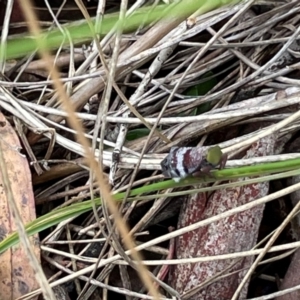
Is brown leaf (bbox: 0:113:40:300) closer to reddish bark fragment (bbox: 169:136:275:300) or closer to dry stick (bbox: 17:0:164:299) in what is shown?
reddish bark fragment (bbox: 169:136:275:300)

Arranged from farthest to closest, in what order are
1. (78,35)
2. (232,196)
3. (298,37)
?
(298,37) < (232,196) < (78,35)

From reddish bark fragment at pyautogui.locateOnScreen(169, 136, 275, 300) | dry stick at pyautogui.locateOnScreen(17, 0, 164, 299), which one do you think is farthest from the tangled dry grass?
dry stick at pyautogui.locateOnScreen(17, 0, 164, 299)

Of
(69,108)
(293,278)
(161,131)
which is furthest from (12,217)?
(69,108)

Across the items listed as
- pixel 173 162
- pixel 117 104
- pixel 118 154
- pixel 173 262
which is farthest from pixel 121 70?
pixel 173 262

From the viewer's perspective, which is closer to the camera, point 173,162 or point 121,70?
point 173,162

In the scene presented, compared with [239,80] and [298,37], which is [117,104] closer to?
[239,80]

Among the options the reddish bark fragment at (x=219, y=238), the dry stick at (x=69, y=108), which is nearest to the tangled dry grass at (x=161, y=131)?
the reddish bark fragment at (x=219, y=238)

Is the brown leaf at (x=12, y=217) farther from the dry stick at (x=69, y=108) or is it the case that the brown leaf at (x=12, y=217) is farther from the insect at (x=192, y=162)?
the dry stick at (x=69, y=108)
